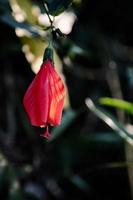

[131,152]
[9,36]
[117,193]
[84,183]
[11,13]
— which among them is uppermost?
[11,13]

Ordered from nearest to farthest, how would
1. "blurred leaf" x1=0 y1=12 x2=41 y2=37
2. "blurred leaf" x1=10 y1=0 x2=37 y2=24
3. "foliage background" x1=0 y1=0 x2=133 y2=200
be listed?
"blurred leaf" x1=0 y1=12 x2=41 y2=37 < "blurred leaf" x1=10 y1=0 x2=37 y2=24 < "foliage background" x1=0 y1=0 x2=133 y2=200

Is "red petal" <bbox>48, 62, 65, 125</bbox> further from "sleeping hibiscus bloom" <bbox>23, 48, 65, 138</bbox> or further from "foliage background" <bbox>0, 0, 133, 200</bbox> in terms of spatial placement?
"foliage background" <bbox>0, 0, 133, 200</bbox>

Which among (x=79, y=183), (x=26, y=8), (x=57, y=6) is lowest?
(x=79, y=183)

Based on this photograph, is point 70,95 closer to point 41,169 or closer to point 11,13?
point 41,169

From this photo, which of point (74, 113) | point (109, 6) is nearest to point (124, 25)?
point (109, 6)

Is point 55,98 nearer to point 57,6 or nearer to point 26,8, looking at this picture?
point 57,6

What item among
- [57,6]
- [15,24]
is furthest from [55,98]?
[15,24]

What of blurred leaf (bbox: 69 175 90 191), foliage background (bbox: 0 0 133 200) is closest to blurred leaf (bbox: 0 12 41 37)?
foliage background (bbox: 0 0 133 200)

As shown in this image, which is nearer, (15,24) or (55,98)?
(55,98)
